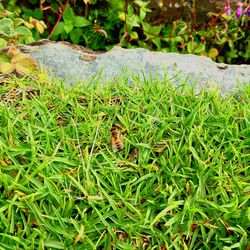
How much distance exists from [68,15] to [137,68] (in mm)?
867

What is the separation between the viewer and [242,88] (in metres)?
2.57

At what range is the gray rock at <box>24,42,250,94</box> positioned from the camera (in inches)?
102

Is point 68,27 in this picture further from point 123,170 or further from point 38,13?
point 123,170

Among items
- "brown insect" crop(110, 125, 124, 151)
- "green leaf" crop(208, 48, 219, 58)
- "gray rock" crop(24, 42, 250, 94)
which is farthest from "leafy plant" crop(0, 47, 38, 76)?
"green leaf" crop(208, 48, 219, 58)

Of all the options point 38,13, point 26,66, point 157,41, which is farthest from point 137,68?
point 38,13

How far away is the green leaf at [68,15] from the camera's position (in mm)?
3266

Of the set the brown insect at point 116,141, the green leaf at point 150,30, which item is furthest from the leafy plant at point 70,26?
the brown insect at point 116,141

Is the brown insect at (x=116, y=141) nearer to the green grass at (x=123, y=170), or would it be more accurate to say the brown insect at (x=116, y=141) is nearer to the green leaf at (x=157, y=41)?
the green grass at (x=123, y=170)

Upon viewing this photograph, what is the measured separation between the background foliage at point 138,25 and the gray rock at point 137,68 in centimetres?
56

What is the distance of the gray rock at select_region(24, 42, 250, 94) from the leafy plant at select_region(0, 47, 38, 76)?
16 centimetres

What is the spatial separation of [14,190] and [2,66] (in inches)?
32.2

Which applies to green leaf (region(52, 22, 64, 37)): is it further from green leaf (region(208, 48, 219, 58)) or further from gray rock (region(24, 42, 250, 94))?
green leaf (region(208, 48, 219, 58))

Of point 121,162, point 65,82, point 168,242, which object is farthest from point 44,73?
point 168,242

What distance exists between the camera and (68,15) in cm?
328
